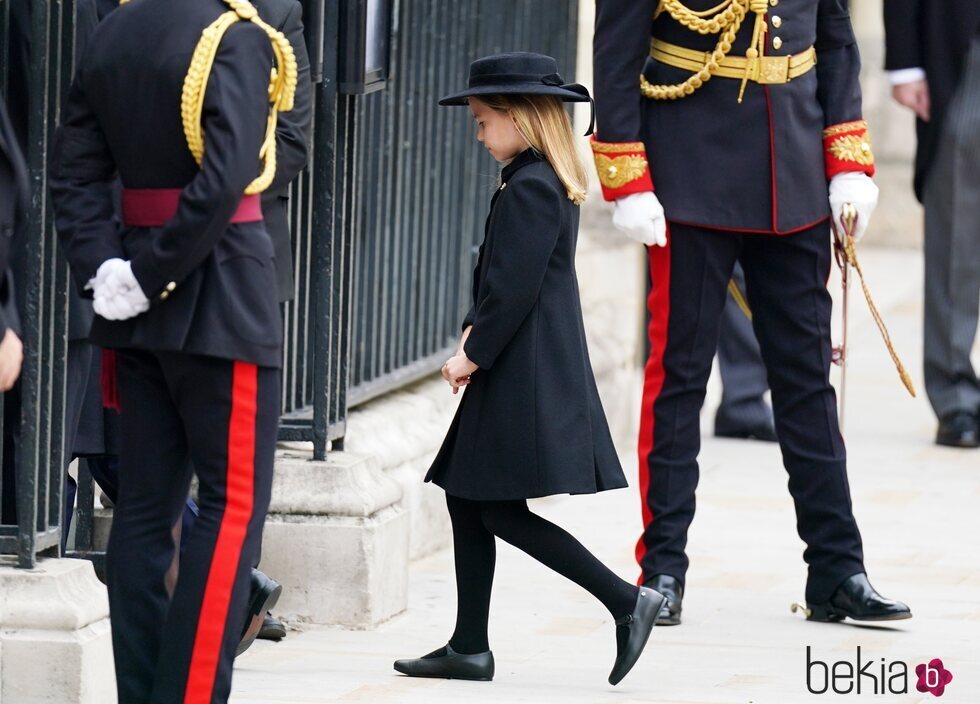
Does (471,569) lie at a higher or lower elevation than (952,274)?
lower

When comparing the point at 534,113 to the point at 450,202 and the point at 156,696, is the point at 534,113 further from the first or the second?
the point at 450,202

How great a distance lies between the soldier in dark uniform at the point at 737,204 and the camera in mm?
4902

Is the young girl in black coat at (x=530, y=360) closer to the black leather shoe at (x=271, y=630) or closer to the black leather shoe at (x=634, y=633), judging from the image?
the black leather shoe at (x=634, y=633)

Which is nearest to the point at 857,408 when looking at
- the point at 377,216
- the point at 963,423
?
the point at 963,423

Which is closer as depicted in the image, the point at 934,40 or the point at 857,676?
the point at 857,676

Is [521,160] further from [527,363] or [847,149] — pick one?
[847,149]

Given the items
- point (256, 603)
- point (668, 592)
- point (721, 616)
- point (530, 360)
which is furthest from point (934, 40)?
point (256, 603)

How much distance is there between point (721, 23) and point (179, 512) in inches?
73.8

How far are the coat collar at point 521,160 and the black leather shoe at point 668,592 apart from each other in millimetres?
1154

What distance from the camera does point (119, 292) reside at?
3549 millimetres

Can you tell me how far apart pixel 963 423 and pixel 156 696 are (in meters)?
4.78

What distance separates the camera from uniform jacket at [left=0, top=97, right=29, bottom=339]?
11.7 feet

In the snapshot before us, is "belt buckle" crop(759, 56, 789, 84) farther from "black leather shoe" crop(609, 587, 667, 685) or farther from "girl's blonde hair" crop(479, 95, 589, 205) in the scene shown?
"black leather shoe" crop(609, 587, 667, 685)

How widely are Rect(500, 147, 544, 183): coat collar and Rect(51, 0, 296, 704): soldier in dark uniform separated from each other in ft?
2.48
